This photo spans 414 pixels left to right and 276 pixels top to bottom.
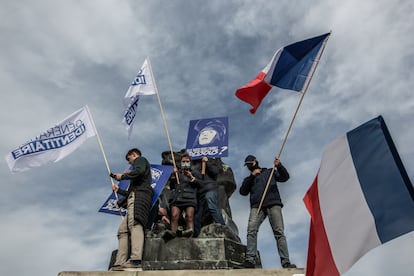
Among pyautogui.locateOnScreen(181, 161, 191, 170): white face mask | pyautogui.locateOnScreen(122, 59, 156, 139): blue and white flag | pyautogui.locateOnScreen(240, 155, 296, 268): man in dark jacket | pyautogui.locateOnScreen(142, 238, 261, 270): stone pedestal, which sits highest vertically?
pyautogui.locateOnScreen(122, 59, 156, 139): blue and white flag

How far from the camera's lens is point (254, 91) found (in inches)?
286

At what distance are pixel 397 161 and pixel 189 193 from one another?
3829mm

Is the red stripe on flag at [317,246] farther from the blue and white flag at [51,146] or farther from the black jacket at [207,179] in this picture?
the blue and white flag at [51,146]

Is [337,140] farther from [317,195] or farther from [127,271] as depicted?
[127,271]

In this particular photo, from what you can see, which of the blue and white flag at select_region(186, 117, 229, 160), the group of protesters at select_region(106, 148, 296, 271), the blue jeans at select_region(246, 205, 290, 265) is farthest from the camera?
the blue and white flag at select_region(186, 117, 229, 160)

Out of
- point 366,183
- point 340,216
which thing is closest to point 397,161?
point 366,183

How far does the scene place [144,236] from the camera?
238 inches

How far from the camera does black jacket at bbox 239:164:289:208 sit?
260 inches

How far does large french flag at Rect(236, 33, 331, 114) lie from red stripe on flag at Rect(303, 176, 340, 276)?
3340mm

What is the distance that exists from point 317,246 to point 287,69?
13.6 feet

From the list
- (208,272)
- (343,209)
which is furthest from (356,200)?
(208,272)

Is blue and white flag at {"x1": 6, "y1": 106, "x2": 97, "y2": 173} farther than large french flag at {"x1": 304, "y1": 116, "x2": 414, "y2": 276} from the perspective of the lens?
Yes

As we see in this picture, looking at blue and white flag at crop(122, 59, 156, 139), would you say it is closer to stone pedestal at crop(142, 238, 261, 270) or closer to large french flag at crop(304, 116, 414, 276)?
stone pedestal at crop(142, 238, 261, 270)

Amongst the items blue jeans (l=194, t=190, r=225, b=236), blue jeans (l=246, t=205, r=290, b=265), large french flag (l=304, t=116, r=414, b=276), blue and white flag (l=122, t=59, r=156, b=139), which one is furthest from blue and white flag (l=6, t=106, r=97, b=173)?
large french flag (l=304, t=116, r=414, b=276)
